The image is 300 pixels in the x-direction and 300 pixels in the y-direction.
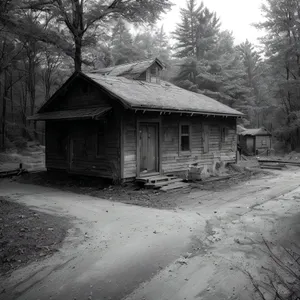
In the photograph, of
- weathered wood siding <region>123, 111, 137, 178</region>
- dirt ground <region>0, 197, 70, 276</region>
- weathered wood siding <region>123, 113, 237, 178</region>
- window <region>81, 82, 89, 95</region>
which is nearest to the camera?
dirt ground <region>0, 197, 70, 276</region>

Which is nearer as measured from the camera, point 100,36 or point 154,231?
point 154,231

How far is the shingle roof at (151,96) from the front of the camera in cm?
1431

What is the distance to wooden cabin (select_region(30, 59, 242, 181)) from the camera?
14.7 m

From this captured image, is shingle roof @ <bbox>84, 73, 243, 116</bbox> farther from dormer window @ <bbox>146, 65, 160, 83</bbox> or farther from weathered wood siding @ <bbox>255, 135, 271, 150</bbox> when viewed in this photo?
weathered wood siding @ <bbox>255, 135, 271, 150</bbox>

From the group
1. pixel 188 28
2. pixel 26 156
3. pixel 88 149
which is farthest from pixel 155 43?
pixel 88 149

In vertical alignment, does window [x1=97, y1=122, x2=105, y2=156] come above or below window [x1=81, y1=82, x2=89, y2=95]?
below

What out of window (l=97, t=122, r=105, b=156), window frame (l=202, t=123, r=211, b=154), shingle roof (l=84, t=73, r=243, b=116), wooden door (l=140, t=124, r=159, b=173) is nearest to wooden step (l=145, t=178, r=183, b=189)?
wooden door (l=140, t=124, r=159, b=173)

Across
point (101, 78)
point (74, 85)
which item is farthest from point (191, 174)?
point (74, 85)

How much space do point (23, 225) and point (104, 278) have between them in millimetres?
3779

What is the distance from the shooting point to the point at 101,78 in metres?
16.2

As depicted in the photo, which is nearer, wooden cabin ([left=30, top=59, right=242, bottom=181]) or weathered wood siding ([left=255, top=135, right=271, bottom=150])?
wooden cabin ([left=30, top=59, right=242, bottom=181])

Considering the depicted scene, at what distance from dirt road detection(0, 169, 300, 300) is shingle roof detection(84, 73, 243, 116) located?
15.8ft

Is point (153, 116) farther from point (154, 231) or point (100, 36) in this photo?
point (100, 36)

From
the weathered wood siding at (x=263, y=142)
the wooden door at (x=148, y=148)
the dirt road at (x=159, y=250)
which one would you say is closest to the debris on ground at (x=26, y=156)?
the wooden door at (x=148, y=148)
